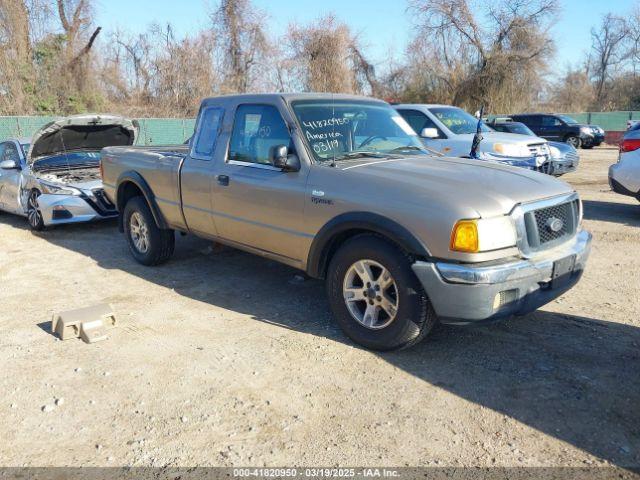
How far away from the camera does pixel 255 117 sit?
16.2 ft

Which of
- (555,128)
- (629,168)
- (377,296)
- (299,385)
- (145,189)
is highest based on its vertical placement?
(145,189)

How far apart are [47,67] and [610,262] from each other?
2681cm

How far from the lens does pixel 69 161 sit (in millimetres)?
9102

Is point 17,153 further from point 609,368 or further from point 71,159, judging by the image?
point 609,368

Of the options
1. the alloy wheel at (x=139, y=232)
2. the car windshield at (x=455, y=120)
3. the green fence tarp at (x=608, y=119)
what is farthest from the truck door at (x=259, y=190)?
Result: the green fence tarp at (x=608, y=119)

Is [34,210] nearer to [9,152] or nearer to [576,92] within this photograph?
[9,152]

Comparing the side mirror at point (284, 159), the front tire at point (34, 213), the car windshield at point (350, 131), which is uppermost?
the car windshield at point (350, 131)

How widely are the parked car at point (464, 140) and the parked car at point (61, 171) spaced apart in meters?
5.16

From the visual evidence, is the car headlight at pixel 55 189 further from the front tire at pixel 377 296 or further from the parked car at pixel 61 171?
the front tire at pixel 377 296

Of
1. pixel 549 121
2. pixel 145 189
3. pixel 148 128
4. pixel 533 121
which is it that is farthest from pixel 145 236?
pixel 549 121

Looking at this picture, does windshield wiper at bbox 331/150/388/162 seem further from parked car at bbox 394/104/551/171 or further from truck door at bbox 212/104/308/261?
parked car at bbox 394/104/551/171

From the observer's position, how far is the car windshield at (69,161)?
28.9 ft

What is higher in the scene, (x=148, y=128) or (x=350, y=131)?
(x=350, y=131)

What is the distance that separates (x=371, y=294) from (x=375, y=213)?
0.61 m
